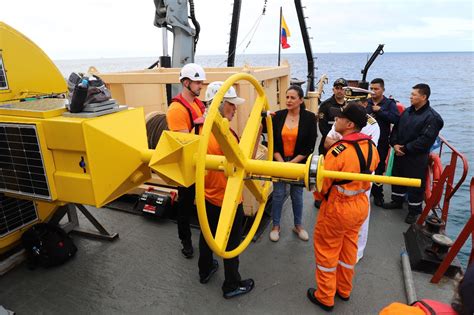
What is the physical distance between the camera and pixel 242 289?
2781mm

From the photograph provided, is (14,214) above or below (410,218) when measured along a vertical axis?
above

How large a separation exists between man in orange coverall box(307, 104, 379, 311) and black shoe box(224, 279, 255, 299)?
51cm

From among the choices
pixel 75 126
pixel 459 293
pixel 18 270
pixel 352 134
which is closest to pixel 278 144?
pixel 352 134

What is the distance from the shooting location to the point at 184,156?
1547 millimetres

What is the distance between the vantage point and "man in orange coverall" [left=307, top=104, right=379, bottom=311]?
7.63 ft

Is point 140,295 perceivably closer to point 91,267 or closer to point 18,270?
point 91,267

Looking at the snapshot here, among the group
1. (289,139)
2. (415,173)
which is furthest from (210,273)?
(415,173)

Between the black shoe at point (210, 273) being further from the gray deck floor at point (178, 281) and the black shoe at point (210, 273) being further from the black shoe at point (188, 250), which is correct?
the black shoe at point (188, 250)

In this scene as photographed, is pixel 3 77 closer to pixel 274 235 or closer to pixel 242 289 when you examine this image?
pixel 242 289

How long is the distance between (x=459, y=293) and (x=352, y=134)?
1.43 m

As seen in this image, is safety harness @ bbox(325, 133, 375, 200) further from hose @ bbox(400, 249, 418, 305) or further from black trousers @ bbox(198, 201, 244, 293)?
hose @ bbox(400, 249, 418, 305)

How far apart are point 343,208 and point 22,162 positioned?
6.72ft

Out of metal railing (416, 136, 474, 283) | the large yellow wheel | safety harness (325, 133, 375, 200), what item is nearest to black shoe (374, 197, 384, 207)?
metal railing (416, 136, 474, 283)

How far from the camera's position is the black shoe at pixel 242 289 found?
2738 mm
